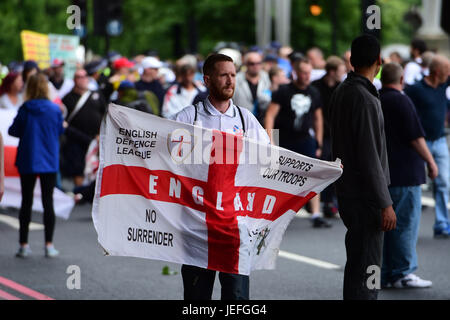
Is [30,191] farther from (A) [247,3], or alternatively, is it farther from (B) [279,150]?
(A) [247,3]

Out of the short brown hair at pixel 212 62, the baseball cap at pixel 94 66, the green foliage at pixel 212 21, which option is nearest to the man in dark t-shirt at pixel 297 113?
the short brown hair at pixel 212 62

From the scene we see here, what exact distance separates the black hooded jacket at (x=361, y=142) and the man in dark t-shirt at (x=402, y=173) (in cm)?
200

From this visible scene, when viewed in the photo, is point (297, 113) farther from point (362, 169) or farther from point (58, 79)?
point (58, 79)

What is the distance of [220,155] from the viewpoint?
5.82m

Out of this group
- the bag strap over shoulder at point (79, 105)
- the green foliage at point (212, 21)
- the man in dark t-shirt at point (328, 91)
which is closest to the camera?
the man in dark t-shirt at point (328, 91)

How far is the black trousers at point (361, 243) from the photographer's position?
629cm

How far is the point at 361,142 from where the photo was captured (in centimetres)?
615

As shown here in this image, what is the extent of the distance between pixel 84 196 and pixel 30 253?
299 cm

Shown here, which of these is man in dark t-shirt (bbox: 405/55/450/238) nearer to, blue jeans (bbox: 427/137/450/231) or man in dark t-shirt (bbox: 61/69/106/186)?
blue jeans (bbox: 427/137/450/231)

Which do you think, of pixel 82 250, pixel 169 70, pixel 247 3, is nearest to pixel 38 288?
pixel 82 250

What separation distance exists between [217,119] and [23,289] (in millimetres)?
3350

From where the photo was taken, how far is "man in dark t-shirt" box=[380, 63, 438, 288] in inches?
327

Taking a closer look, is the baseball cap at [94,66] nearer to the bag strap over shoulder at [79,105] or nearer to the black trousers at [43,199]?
the bag strap over shoulder at [79,105]

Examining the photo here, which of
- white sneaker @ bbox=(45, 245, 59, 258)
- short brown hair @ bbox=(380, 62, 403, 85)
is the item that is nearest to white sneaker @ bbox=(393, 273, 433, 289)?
short brown hair @ bbox=(380, 62, 403, 85)
